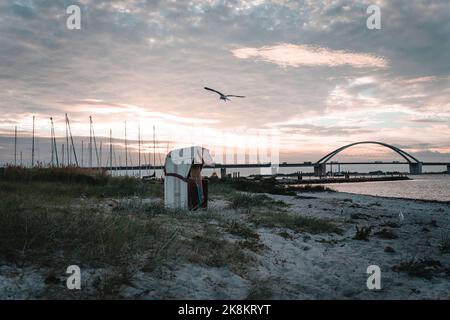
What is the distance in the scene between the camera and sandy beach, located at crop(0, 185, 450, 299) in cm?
572

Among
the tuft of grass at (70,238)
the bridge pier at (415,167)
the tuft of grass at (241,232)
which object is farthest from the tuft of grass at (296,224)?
the bridge pier at (415,167)

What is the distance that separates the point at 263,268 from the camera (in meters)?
7.69

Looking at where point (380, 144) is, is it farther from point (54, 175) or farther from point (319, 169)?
point (54, 175)

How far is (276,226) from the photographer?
11930 millimetres

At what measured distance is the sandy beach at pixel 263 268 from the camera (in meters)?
5.72

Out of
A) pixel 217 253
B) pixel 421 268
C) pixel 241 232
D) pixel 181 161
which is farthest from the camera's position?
pixel 181 161

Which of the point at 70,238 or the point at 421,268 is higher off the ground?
the point at 70,238

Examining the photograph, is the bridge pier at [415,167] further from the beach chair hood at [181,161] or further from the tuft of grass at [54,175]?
the beach chair hood at [181,161]

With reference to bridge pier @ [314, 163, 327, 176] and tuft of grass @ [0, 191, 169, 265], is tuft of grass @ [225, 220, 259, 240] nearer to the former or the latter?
tuft of grass @ [0, 191, 169, 265]

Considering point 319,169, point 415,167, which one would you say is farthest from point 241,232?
point 415,167
